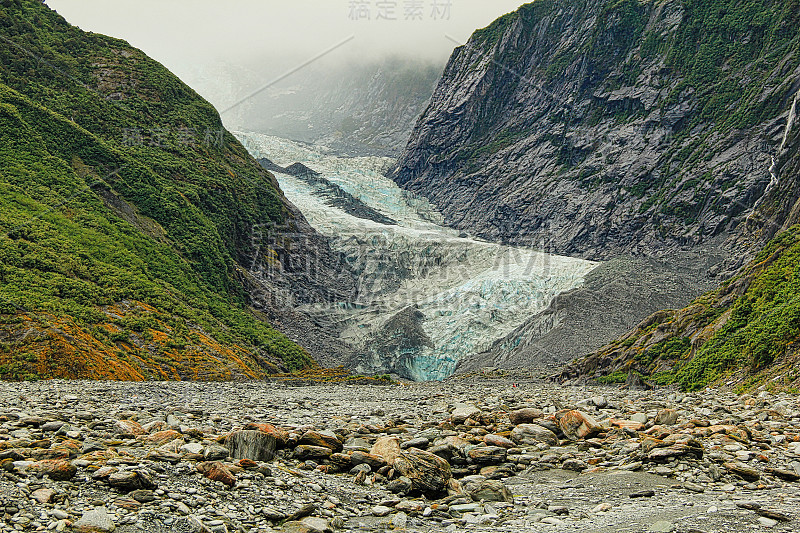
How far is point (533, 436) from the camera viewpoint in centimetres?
1139

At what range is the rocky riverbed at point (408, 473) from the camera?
22.5 feet

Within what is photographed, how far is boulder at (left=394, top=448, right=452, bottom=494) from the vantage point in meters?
8.63

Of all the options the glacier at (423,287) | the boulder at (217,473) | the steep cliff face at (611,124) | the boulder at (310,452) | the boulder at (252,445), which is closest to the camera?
the boulder at (217,473)

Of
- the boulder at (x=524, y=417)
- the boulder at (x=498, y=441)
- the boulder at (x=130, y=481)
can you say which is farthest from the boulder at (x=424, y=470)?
the boulder at (x=524, y=417)

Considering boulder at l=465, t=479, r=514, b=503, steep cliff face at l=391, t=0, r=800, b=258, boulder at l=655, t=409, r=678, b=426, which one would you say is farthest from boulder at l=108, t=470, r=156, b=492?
steep cliff face at l=391, t=0, r=800, b=258

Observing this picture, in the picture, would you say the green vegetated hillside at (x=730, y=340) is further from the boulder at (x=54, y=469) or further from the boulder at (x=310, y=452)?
the boulder at (x=54, y=469)

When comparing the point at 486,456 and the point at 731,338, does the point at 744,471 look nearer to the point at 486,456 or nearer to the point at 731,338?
the point at 486,456

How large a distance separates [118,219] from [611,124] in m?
96.1

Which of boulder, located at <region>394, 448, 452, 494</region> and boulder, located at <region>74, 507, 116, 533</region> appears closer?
boulder, located at <region>74, 507, 116, 533</region>

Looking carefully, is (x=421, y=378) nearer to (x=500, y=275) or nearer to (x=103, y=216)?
(x=500, y=275)

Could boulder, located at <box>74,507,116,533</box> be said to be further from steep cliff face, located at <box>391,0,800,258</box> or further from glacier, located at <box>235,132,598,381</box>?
steep cliff face, located at <box>391,0,800,258</box>

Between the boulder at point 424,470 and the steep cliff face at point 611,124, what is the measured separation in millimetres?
89923

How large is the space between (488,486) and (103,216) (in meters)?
44.2

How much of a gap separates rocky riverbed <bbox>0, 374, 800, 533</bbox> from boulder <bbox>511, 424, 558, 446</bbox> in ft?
0.13
